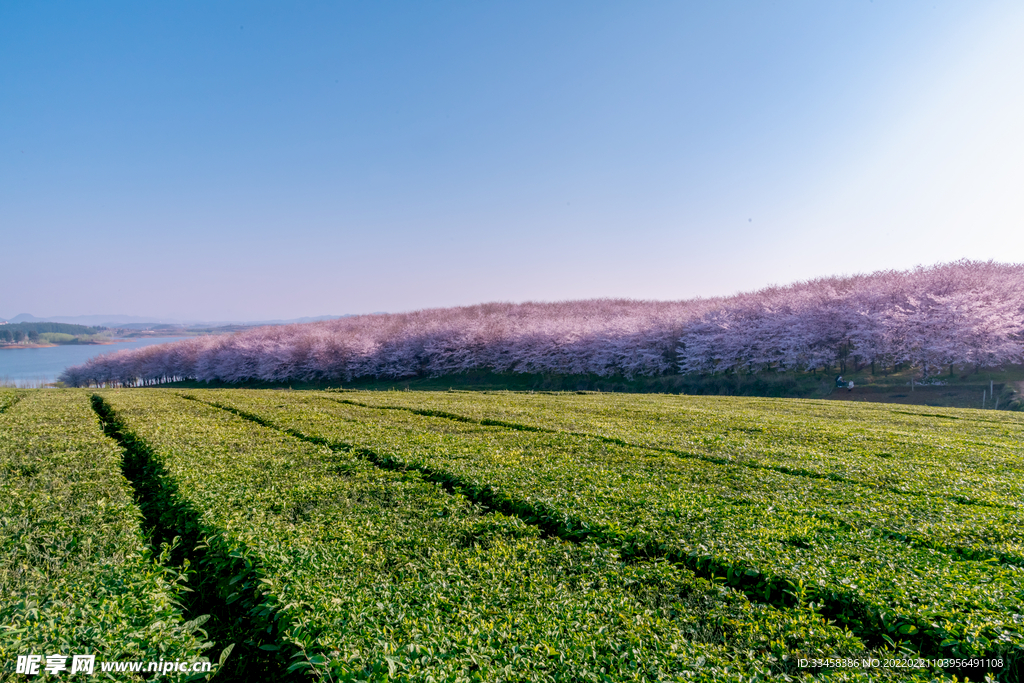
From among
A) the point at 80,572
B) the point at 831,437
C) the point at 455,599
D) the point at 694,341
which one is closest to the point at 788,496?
the point at 455,599

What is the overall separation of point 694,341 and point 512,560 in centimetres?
6662

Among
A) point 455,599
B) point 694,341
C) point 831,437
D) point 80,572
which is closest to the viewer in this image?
point 455,599

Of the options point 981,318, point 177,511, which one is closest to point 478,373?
point 981,318

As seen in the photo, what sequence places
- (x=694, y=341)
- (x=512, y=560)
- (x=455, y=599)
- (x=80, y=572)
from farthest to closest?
(x=694, y=341)
(x=512, y=560)
(x=80, y=572)
(x=455, y=599)

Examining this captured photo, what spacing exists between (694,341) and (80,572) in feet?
230

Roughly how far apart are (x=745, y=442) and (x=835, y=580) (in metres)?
10.9

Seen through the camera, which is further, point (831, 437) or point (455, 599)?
point (831, 437)

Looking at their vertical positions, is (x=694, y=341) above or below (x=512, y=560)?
above

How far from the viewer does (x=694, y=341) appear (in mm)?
69812

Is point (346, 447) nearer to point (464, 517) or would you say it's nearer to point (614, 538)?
point (464, 517)

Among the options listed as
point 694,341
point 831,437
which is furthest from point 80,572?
point 694,341

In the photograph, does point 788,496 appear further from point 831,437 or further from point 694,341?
point 694,341

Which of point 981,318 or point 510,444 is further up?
point 981,318

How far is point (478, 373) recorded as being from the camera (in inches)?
3418
